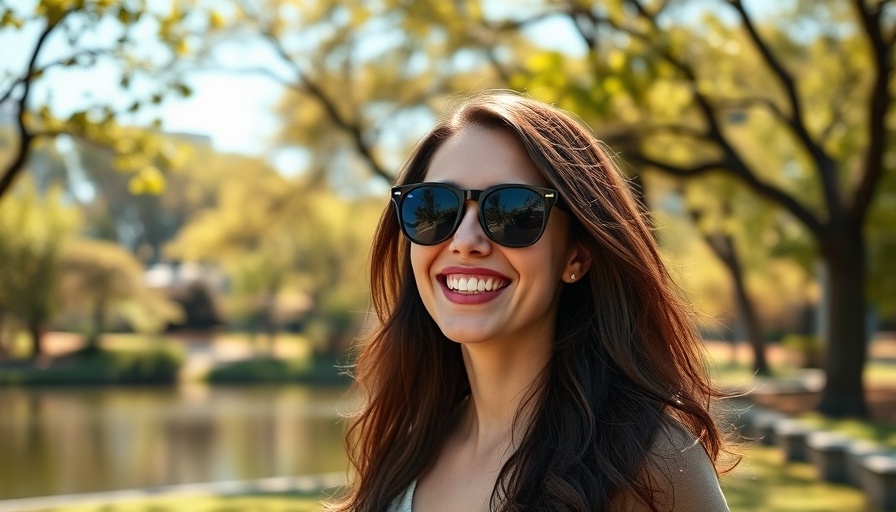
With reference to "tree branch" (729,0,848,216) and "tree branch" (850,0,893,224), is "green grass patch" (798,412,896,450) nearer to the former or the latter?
"tree branch" (850,0,893,224)

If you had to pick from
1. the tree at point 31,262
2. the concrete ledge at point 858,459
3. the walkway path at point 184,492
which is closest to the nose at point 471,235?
the concrete ledge at point 858,459

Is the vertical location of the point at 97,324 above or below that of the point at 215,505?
below

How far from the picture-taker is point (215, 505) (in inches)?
347

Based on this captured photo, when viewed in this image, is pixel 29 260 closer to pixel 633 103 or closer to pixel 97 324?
pixel 97 324

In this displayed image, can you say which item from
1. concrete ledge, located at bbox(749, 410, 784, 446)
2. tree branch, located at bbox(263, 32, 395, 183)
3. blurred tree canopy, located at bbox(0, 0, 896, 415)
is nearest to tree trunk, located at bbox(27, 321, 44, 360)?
blurred tree canopy, located at bbox(0, 0, 896, 415)

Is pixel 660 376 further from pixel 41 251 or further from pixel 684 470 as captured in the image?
pixel 41 251

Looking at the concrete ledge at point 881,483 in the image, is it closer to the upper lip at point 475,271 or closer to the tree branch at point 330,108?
the upper lip at point 475,271

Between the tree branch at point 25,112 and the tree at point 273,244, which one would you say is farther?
the tree at point 273,244

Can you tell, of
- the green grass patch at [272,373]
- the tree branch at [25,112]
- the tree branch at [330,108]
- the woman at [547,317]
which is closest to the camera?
the woman at [547,317]

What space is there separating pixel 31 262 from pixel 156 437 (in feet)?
43.5

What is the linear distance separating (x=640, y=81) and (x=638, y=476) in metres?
9.10

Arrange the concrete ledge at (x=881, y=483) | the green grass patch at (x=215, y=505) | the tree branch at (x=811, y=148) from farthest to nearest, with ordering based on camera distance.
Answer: the tree branch at (x=811, y=148) < the green grass patch at (x=215, y=505) < the concrete ledge at (x=881, y=483)

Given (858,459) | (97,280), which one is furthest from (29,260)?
(858,459)

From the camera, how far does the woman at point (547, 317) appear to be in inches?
74.0
